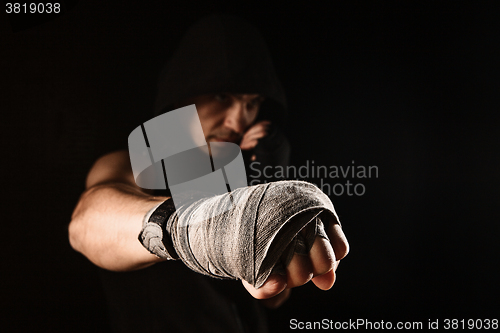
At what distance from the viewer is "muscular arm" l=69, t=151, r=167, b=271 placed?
381 millimetres

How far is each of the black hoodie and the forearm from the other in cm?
6

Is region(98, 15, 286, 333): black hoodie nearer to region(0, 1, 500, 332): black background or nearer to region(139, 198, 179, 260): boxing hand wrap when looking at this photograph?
region(0, 1, 500, 332): black background

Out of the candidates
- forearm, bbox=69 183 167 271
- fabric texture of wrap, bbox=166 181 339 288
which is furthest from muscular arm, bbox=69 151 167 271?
fabric texture of wrap, bbox=166 181 339 288

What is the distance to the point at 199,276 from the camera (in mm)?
490

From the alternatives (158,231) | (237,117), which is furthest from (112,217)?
(237,117)

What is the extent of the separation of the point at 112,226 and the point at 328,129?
39cm

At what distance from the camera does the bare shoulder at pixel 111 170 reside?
456mm

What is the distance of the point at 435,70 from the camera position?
0.50 m

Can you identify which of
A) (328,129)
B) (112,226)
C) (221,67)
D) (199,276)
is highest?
(221,67)

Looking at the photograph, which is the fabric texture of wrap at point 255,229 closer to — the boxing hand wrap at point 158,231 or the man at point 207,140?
the boxing hand wrap at point 158,231

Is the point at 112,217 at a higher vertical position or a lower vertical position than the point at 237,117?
lower

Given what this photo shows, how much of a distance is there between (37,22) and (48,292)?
0.49 metres

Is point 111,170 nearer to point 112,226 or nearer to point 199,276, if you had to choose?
point 112,226

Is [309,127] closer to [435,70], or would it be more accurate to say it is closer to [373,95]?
[373,95]
